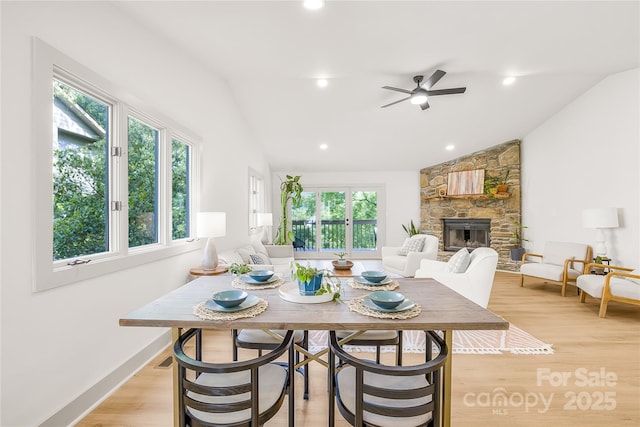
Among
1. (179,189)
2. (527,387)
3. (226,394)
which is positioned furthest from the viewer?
(179,189)

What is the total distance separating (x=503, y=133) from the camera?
564 centimetres

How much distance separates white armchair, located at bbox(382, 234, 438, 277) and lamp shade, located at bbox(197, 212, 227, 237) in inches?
123

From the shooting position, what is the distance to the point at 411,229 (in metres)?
7.07

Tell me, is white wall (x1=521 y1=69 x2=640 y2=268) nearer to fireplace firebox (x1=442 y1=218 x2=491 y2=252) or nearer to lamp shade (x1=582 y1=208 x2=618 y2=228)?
lamp shade (x1=582 y1=208 x2=618 y2=228)

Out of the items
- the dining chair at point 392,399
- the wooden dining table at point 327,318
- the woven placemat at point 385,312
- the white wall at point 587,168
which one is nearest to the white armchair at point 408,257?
the white wall at point 587,168

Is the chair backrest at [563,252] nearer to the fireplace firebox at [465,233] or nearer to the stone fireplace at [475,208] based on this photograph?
the stone fireplace at [475,208]

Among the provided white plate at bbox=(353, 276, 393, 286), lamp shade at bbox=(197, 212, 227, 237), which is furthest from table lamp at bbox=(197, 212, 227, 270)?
white plate at bbox=(353, 276, 393, 286)

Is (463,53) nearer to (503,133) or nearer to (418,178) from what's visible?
(503,133)

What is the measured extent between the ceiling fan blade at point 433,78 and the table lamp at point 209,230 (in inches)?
109

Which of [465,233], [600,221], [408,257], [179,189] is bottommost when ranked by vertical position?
[408,257]

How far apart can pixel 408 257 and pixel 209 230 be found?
10.5ft

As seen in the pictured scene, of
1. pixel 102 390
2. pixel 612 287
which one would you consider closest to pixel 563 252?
pixel 612 287

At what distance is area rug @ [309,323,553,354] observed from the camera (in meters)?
2.58

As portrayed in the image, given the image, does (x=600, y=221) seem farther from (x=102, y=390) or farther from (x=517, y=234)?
(x=102, y=390)
